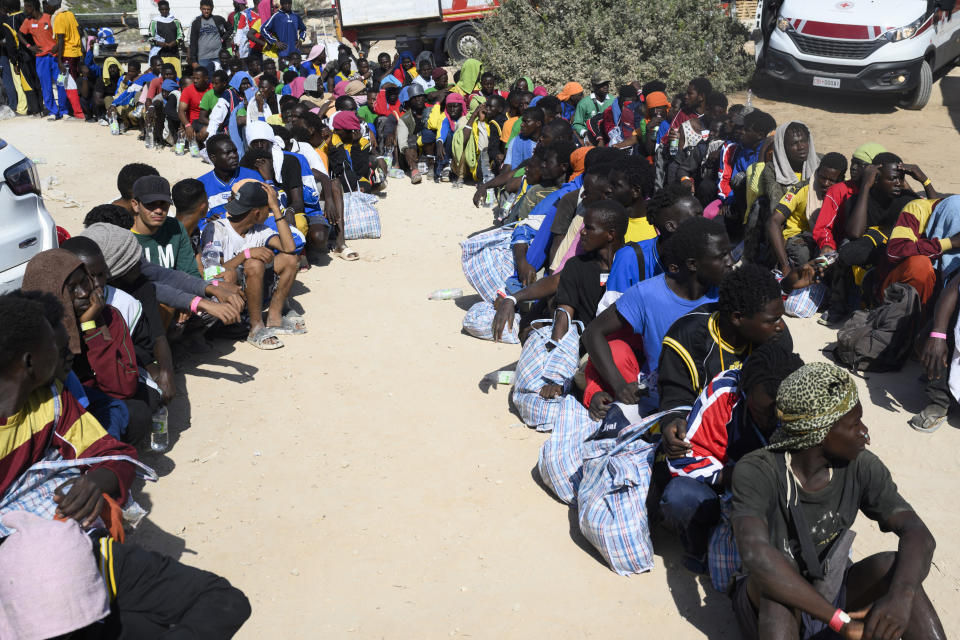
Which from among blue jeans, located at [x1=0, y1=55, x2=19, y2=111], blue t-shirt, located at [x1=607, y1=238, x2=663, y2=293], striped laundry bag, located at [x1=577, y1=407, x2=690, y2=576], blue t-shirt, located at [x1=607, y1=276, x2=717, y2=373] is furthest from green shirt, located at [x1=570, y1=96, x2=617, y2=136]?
blue jeans, located at [x1=0, y1=55, x2=19, y2=111]

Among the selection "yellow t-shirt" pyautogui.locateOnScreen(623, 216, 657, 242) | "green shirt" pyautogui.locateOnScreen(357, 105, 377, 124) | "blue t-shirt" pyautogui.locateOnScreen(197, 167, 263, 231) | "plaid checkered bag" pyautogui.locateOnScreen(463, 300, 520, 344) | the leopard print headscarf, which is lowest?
"plaid checkered bag" pyautogui.locateOnScreen(463, 300, 520, 344)

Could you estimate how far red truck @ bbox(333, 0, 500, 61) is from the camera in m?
19.5

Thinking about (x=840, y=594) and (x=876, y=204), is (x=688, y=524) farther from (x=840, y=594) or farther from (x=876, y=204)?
(x=876, y=204)

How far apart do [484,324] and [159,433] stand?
8.58ft

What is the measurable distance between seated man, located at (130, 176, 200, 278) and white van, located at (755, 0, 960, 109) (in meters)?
10.8

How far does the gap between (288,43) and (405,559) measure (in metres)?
15.6

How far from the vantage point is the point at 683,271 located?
4.65 m

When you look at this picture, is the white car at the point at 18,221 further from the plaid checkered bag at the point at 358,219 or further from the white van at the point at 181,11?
the white van at the point at 181,11

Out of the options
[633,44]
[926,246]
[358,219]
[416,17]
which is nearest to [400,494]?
[926,246]

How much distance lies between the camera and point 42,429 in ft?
11.1

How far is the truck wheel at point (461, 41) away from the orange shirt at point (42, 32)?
326 inches

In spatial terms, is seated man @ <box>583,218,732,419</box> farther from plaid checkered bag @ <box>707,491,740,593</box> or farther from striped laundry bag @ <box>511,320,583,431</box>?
plaid checkered bag @ <box>707,491,740,593</box>

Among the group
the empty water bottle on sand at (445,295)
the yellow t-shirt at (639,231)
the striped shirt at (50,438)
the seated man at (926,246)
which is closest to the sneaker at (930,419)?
the seated man at (926,246)

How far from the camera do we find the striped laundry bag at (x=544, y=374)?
5.22m
